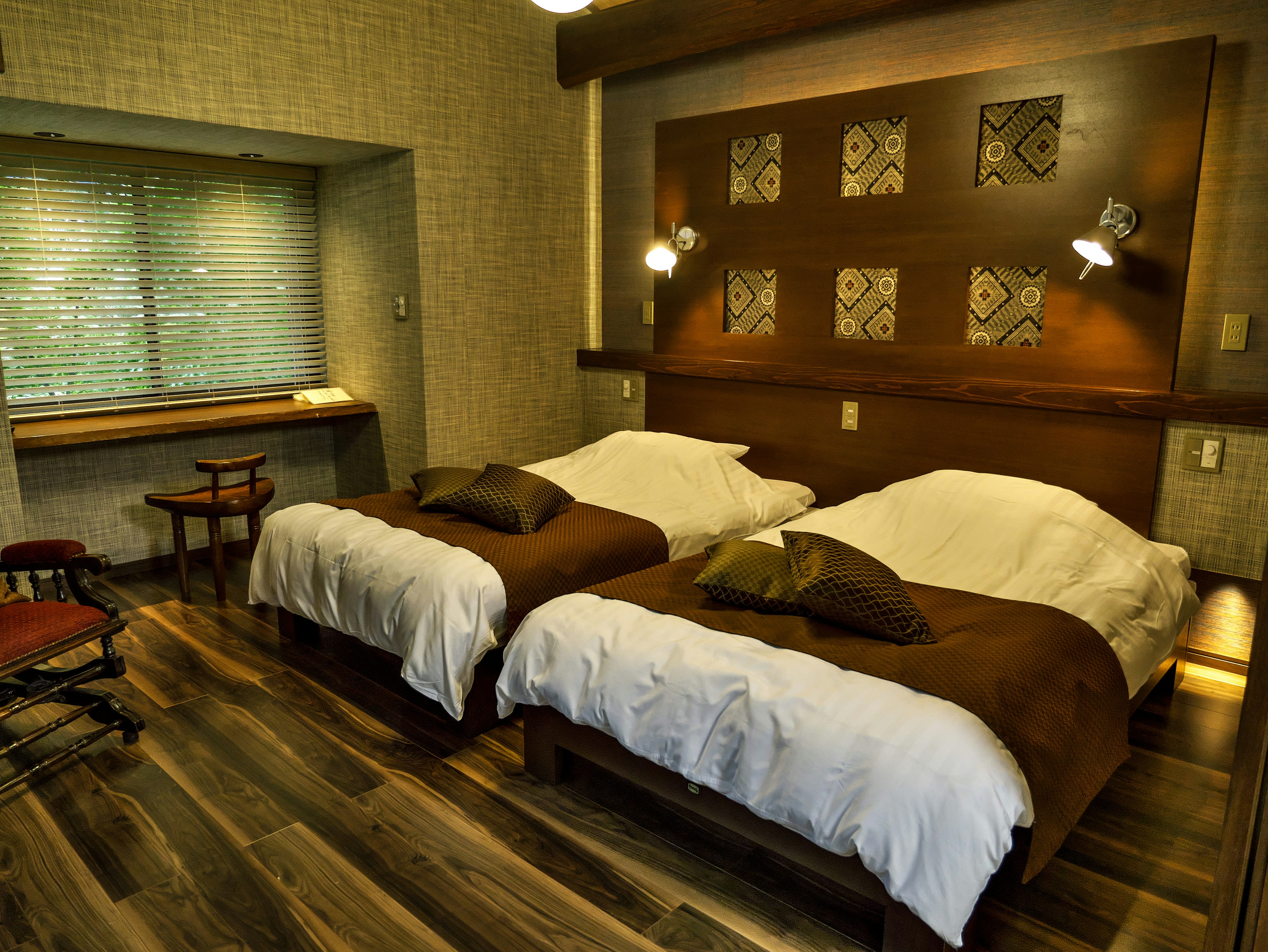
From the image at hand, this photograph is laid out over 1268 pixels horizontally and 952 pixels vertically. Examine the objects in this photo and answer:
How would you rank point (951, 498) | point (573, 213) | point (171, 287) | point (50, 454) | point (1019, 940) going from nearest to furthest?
point (1019, 940)
point (951, 498)
point (50, 454)
point (171, 287)
point (573, 213)

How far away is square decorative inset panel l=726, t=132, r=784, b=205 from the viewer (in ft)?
12.6

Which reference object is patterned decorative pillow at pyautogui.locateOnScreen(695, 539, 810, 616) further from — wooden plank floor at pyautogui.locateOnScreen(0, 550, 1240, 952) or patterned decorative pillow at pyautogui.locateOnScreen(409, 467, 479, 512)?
patterned decorative pillow at pyautogui.locateOnScreen(409, 467, 479, 512)

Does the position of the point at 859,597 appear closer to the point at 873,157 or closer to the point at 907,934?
the point at 907,934

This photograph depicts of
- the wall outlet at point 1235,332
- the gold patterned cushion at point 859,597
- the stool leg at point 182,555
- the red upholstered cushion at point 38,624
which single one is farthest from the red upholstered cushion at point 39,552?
the wall outlet at point 1235,332

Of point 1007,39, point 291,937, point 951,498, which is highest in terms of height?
point 1007,39

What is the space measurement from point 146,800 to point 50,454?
7.50 ft

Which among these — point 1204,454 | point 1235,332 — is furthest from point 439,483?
point 1235,332

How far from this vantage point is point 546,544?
295 cm

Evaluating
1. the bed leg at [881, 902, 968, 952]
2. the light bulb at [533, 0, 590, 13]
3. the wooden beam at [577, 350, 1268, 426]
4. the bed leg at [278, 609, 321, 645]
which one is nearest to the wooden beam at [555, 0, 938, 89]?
the wooden beam at [577, 350, 1268, 426]

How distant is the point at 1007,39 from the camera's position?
10.4 feet

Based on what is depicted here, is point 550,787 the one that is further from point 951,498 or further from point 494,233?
point 494,233

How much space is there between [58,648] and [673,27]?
3496 millimetres

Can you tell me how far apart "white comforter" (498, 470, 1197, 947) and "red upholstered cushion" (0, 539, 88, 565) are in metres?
1.45

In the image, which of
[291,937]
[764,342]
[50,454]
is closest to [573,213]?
[764,342]
